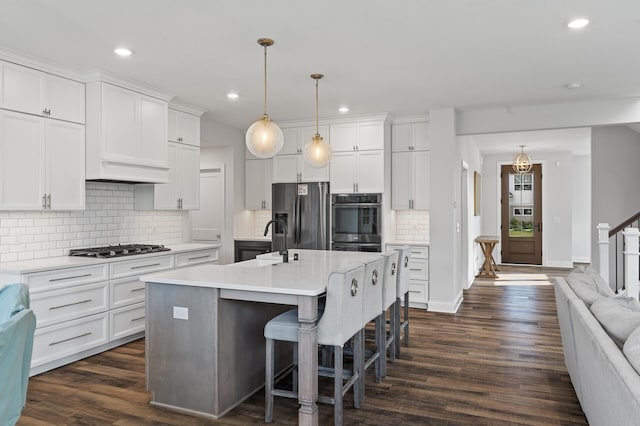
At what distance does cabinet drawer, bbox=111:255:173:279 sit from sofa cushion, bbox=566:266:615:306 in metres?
3.82

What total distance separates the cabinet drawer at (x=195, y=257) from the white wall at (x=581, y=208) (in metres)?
8.99

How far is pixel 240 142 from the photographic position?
723 centimetres

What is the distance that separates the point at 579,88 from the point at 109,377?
529cm

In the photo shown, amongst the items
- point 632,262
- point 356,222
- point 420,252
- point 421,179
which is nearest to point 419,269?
point 420,252

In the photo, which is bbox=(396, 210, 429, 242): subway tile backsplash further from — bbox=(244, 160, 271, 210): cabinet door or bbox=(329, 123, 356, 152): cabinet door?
bbox=(244, 160, 271, 210): cabinet door

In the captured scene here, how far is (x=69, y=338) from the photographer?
393 cm

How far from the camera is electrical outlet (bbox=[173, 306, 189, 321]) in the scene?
9.87 feet

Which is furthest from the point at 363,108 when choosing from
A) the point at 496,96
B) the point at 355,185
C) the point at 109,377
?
the point at 109,377

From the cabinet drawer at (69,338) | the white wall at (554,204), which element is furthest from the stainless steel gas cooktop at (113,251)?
the white wall at (554,204)

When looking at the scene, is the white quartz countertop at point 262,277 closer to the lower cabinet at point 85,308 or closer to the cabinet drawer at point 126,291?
the lower cabinet at point 85,308

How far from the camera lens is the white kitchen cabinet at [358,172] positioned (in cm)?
620

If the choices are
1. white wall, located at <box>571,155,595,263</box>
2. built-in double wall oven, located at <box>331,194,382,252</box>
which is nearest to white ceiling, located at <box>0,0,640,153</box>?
built-in double wall oven, located at <box>331,194,382,252</box>

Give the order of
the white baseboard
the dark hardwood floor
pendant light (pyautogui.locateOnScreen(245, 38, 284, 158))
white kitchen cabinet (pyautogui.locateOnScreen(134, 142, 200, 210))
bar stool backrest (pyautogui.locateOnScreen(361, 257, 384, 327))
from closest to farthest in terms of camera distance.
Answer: the dark hardwood floor < bar stool backrest (pyautogui.locateOnScreen(361, 257, 384, 327)) < pendant light (pyautogui.locateOnScreen(245, 38, 284, 158)) < white kitchen cabinet (pyautogui.locateOnScreen(134, 142, 200, 210)) < the white baseboard

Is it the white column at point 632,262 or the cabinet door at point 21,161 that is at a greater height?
the cabinet door at point 21,161
